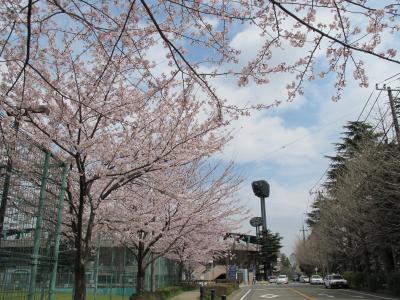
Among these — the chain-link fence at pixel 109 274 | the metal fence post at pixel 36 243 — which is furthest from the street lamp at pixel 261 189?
the metal fence post at pixel 36 243

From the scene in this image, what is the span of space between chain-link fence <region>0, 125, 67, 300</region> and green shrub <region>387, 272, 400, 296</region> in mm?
23640

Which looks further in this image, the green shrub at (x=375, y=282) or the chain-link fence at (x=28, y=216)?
the green shrub at (x=375, y=282)

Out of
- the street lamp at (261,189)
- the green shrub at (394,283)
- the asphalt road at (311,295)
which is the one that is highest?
the street lamp at (261,189)

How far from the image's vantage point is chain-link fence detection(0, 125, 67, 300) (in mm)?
7320

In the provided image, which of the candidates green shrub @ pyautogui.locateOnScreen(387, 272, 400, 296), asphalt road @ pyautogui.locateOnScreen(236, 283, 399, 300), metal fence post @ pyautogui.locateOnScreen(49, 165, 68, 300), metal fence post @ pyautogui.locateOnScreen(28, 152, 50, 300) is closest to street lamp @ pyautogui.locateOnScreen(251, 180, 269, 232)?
asphalt road @ pyautogui.locateOnScreen(236, 283, 399, 300)

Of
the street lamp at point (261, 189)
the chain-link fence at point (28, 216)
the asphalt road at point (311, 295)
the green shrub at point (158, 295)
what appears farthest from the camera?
the street lamp at point (261, 189)

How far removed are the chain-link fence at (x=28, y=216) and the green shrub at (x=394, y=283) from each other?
23.6 meters

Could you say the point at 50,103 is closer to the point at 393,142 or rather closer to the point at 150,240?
the point at 150,240

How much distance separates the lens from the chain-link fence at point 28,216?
732 cm

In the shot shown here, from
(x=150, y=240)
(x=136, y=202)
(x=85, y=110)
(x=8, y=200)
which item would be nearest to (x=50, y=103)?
(x=85, y=110)

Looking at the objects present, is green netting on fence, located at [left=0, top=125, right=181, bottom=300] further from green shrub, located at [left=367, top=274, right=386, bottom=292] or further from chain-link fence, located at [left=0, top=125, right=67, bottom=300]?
green shrub, located at [left=367, top=274, right=386, bottom=292]

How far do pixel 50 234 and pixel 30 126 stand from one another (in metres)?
2.54

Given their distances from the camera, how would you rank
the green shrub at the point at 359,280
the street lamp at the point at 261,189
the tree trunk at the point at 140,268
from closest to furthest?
the tree trunk at the point at 140,268, the green shrub at the point at 359,280, the street lamp at the point at 261,189

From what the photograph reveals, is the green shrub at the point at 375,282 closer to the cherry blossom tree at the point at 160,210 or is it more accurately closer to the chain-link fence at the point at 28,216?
the cherry blossom tree at the point at 160,210
